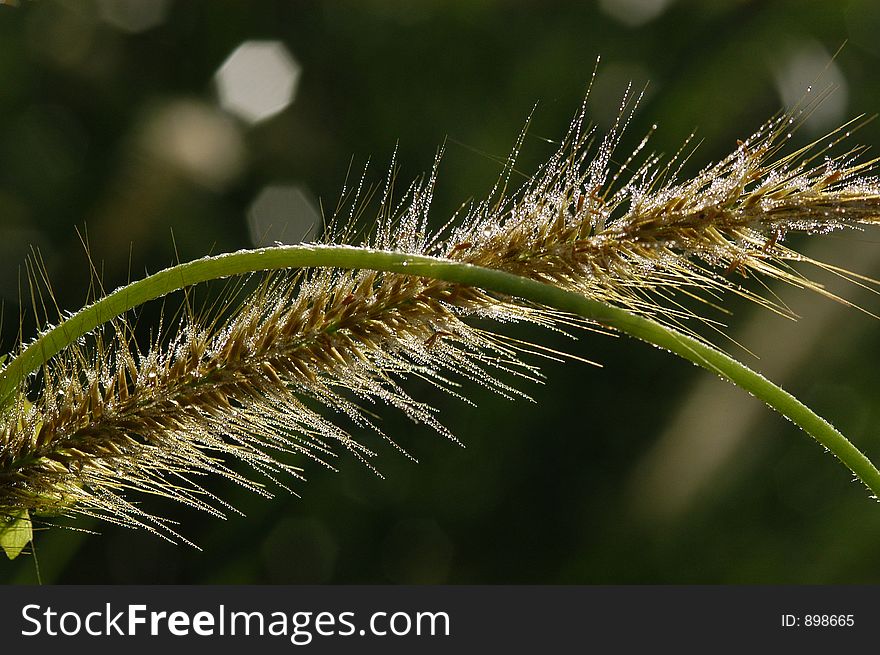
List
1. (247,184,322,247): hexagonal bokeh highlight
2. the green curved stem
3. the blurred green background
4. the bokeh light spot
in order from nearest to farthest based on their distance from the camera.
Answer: the green curved stem → the blurred green background → (247,184,322,247): hexagonal bokeh highlight → the bokeh light spot

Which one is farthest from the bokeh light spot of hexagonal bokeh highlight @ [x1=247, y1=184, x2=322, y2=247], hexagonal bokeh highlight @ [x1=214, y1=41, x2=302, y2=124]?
hexagonal bokeh highlight @ [x1=247, y1=184, x2=322, y2=247]

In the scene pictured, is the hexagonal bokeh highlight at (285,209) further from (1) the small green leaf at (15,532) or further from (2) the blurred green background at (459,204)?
(1) the small green leaf at (15,532)

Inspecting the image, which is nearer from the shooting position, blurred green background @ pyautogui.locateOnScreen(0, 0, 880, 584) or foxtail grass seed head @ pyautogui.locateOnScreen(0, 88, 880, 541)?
foxtail grass seed head @ pyautogui.locateOnScreen(0, 88, 880, 541)

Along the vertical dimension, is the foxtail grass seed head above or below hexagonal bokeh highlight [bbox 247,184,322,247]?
below

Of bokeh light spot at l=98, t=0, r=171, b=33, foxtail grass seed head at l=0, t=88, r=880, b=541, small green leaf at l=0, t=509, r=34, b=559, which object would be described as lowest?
small green leaf at l=0, t=509, r=34, b=559

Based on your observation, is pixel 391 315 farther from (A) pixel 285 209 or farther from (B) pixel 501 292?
(A) pixel 285 209

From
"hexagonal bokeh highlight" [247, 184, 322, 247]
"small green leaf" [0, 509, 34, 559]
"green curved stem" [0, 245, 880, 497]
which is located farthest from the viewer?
"hexagonal bokeh highlight" [247, 184, 322, 247]

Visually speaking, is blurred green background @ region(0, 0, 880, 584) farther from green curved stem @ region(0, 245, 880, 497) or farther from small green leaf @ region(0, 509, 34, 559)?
green curved stem @ region(0, 245, 880, 497)
